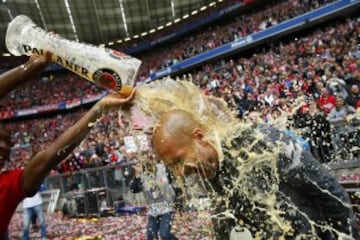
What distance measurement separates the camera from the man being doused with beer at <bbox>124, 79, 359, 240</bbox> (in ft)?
6.39

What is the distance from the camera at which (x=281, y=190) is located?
1987 mm

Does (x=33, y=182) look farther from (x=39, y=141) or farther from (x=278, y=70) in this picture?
(x=39, y=141)

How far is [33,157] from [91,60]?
0.63 m

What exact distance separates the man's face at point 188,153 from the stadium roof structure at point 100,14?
1388 inches

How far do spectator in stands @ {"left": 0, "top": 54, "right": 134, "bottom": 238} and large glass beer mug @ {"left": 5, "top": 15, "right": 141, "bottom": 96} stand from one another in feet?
0.36

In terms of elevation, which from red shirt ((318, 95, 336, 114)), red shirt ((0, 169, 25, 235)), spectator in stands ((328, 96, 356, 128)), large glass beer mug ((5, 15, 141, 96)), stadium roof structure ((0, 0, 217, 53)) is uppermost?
stadium roof structure ((0, 0, 217, 53))

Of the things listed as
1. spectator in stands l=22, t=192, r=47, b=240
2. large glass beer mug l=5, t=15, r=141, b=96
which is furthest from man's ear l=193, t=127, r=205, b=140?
spectator in stands l=22, t=192, r=47, b=240

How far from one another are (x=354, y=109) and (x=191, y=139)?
7513 millimetres

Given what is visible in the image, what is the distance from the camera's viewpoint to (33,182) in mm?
2188

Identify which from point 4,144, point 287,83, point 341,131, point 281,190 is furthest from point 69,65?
point 287,83

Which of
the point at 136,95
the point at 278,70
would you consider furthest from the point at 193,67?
the point at 136,95

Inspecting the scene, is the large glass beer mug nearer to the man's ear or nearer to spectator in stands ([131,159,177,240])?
the man's ear

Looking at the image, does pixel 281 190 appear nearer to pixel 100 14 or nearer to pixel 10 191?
pixel 10 191

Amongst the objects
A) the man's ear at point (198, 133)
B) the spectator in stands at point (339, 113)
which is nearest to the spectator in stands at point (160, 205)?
the spectator in stands at point (339, 113)
